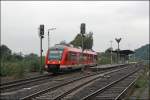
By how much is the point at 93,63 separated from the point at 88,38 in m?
35.6

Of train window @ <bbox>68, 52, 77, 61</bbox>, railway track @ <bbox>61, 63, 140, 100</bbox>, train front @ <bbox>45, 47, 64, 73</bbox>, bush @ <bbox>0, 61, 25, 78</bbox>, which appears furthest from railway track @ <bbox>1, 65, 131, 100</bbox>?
train window @ <bbox>68, 52, 77, 61</bbox>

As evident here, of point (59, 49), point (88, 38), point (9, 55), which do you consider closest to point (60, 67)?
point (59, 49)

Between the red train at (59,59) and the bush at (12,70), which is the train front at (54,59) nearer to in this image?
the red train at (59,59)

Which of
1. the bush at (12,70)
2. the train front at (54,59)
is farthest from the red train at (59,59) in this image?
the bush at (12,70)

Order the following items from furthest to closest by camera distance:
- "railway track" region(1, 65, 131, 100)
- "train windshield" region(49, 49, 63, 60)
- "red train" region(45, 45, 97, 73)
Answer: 1. "train windshield" region(49, 49, 63, 60)
2. "red train" region(45, 45, 97, 73)
3. "railway track" region(1, 65, 131, 100)

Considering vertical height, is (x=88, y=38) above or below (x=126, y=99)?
above

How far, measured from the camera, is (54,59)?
4128 cm

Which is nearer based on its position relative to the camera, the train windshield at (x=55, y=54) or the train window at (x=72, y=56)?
the train windshield at (x=55, y=54)

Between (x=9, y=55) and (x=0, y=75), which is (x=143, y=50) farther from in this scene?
(x=0, y=75)

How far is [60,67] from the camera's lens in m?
40.6

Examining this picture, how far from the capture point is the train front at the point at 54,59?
134ft

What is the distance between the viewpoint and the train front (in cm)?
4078

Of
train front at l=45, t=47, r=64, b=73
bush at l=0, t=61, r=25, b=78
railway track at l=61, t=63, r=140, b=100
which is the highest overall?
train front at l=45, t=47, r=64, b=73

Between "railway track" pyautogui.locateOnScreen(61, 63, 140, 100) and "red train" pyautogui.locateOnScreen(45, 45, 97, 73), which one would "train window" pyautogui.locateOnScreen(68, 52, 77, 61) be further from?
"railway track" pyautogui.locateOnScreen(61, 63, 140, 100)
